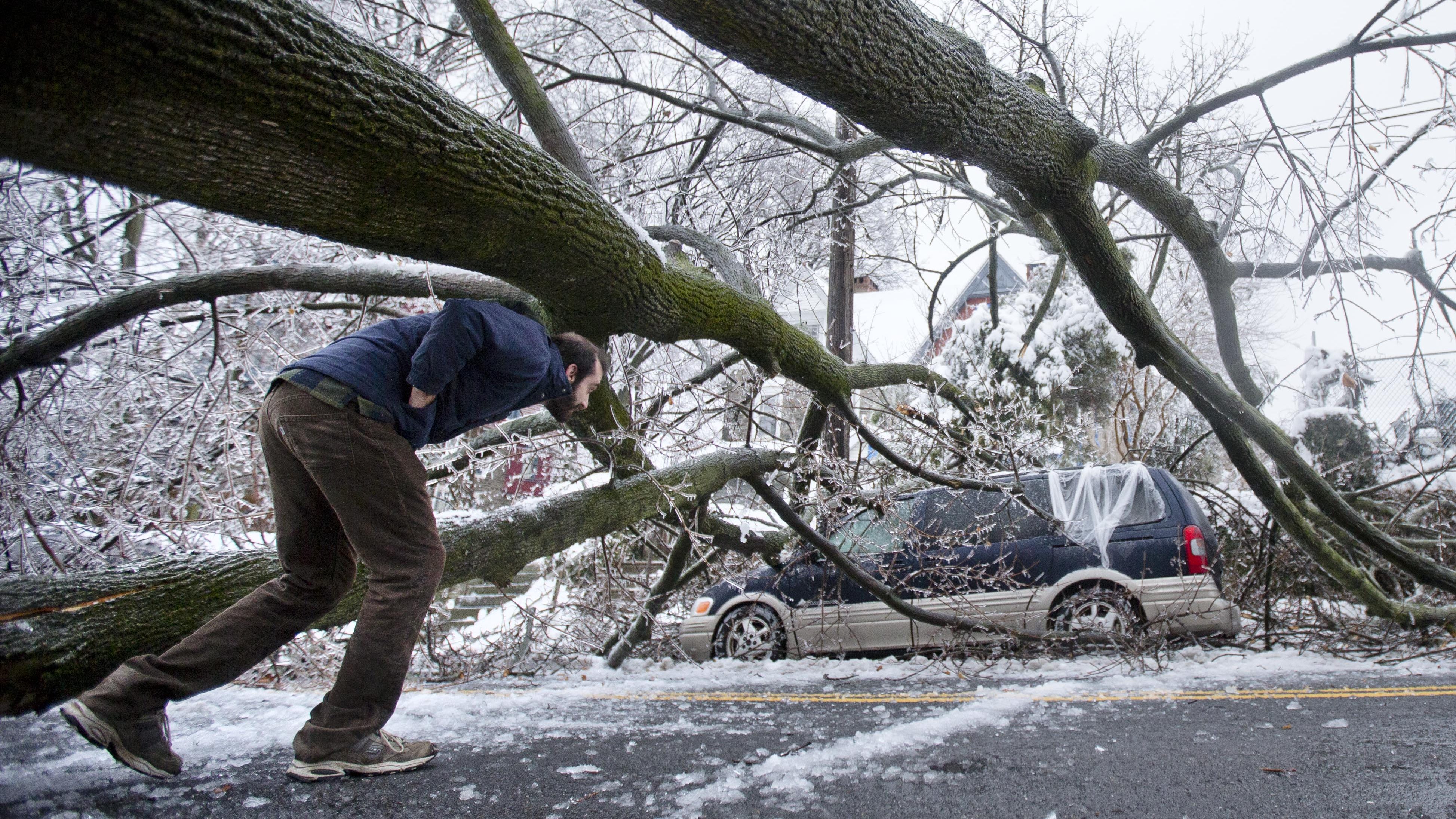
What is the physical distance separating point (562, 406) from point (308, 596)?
3.34ft

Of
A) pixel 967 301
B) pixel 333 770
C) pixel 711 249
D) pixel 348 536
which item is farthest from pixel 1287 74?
pixel 967 301

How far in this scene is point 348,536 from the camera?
2369 millimetres

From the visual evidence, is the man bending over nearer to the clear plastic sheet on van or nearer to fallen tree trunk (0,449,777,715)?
fallen tree trunk (0,449,777,715)

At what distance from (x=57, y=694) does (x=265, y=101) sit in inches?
73.2

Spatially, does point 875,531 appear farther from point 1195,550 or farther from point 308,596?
point 308,596

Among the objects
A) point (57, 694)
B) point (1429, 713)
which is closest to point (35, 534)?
point (57, 694)

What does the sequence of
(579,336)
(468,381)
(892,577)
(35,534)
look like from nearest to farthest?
(468,381) < (579,336) < (35,534) < (892,577)

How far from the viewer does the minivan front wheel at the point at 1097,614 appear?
5434 millimetres

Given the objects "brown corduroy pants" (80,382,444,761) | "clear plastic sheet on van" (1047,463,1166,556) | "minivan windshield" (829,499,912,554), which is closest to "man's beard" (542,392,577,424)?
"brown corduroy pants" (80,382,444,761)

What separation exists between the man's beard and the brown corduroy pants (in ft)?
1.99

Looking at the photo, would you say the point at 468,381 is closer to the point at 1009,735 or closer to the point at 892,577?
the point at 1009,735

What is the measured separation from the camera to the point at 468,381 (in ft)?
8.43

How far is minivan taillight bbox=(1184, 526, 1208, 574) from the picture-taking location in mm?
5766

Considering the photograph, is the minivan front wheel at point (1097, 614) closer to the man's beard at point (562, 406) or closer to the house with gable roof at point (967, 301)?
the house with gable roof at point (967, 301)
